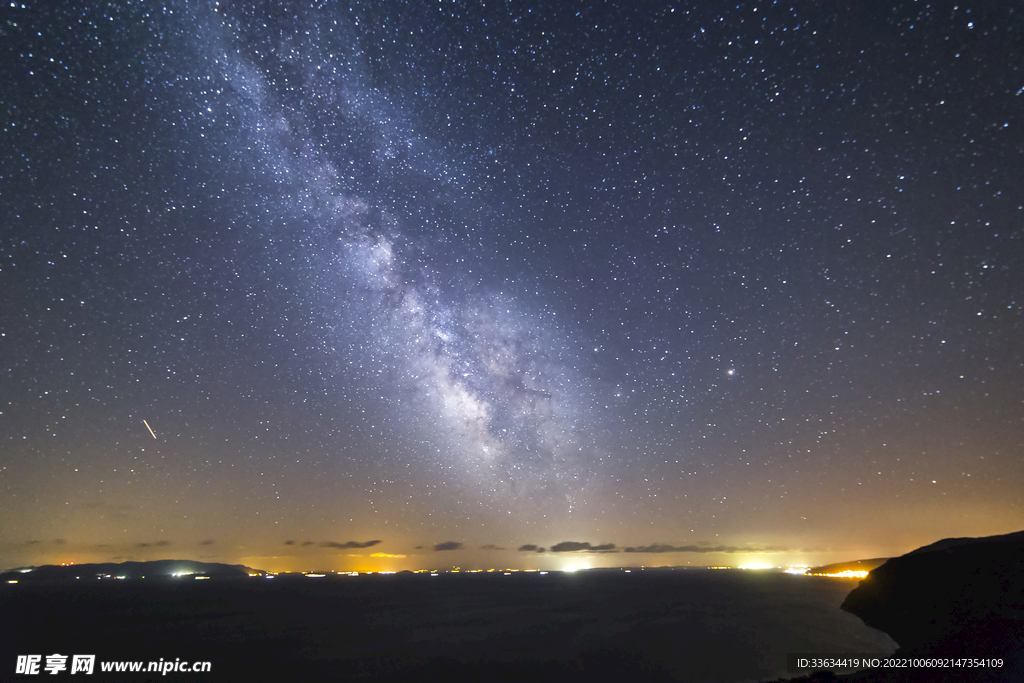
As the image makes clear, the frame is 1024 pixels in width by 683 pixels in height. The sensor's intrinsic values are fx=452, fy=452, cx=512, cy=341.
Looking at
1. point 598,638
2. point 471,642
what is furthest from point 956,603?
point 471,642

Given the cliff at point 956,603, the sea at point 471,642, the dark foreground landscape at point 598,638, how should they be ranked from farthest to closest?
1. the sea at point 471,642
2. the dark foreground landscape at point 598,638
3. the cliff at point 956,603

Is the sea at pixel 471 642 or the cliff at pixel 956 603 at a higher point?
the cliff at pixel 956 603

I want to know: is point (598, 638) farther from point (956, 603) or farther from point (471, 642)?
point (956, 603)

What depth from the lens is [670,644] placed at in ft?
120

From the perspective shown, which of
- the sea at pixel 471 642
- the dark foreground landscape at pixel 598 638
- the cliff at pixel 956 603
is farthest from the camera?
the sea at pixel 471 642

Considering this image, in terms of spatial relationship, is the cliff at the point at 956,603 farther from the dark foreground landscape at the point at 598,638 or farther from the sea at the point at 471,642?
the sea at the point at 471,642

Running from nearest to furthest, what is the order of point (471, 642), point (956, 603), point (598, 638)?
point (956, 603)
point (471, 642)
point (598, 638)

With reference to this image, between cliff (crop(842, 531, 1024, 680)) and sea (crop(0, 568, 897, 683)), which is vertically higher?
cliff (crop(842, 531, 1024, 680))

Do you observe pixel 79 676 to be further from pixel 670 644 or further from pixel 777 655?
pixel 777 655

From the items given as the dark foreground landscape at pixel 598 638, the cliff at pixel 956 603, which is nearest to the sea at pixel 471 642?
the dark foreground landscape at pixel 598 638

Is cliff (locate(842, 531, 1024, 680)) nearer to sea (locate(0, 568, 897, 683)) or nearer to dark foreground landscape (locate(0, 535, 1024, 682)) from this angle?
dark foreground landscape (locate(0, 535, 1024, 682))

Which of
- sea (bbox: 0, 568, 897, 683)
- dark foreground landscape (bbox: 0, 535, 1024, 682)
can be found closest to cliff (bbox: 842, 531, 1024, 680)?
dark foreground landscape (bbox: 0, 535, 1024, 682)

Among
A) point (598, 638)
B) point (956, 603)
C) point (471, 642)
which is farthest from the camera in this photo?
point (598, 638)

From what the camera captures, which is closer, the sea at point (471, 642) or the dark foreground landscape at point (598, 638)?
the dark foreground landscape at point (598, 638)
